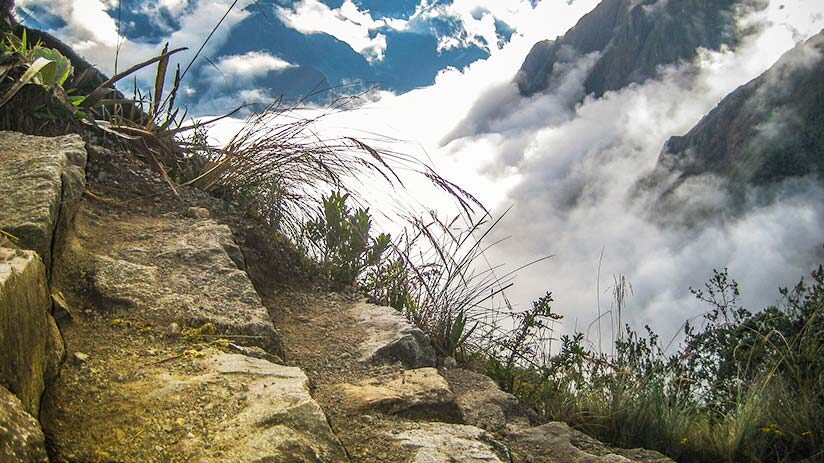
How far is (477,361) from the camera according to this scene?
3.66m

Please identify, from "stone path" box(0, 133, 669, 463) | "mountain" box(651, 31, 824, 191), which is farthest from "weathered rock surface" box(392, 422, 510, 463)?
"mountain" box(651, 31, 824, 191)

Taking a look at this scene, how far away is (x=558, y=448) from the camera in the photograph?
2.54m

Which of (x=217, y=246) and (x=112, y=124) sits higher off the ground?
(x=112, y=124)

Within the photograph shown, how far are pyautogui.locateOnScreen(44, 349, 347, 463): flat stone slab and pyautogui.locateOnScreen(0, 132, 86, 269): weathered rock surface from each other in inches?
16.5

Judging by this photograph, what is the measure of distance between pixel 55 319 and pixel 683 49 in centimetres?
15232

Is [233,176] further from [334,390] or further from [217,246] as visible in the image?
[334,390]

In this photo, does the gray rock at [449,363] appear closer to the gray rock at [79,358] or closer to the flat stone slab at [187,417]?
the flat stone slab at [187,417]

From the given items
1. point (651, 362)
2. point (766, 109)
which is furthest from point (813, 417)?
point (766, 109)

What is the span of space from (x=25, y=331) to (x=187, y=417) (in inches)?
16.4

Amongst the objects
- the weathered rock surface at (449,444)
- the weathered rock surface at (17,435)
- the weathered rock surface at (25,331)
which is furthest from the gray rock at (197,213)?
the weathered rock surface at (17,435)

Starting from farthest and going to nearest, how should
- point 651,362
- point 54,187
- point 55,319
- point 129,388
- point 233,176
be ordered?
point 651,362
point 233,176
point 54,187
point 55,319
point 129,388

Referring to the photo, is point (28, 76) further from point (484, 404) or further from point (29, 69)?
point (484, 404)

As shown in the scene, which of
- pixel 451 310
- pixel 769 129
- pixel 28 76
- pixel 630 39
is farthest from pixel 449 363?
pixel 630 39

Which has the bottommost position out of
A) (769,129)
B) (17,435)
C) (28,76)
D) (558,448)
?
(17,435)
